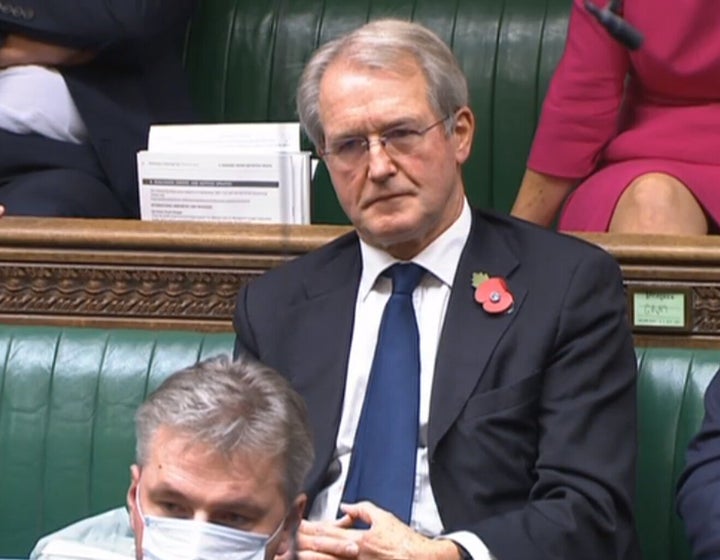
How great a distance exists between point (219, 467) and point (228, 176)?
125 centimetres

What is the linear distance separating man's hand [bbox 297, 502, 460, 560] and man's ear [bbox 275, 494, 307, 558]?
0.32 m

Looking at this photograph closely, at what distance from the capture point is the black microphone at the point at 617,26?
3.04 meters

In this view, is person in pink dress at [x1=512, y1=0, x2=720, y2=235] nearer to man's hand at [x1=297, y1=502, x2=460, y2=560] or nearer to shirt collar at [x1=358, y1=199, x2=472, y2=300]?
shirt collar at [x1=358, y1=199, x2=472, y2=300]

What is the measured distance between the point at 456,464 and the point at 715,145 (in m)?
0.89

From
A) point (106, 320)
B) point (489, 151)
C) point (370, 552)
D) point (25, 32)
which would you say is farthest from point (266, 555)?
point (489, 151)

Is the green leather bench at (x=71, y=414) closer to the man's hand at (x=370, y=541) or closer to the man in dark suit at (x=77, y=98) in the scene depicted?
the man in dark suit at (x=77, y=98)

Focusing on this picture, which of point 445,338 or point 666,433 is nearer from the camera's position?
point 445,338

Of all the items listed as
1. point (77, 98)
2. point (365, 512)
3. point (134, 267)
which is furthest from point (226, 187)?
point (365, 512)

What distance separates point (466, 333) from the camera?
8.02ft

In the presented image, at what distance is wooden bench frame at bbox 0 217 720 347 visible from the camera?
9.46 feet

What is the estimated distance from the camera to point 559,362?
241 centimetres

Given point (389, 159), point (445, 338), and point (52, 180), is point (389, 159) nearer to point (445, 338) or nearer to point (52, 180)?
point (445, 338)

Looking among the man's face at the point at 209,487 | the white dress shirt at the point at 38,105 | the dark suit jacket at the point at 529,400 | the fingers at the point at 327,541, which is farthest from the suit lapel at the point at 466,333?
the white dress shirt at the point at 38,105

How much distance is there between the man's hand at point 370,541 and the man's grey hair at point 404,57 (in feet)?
1.83
